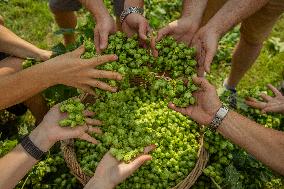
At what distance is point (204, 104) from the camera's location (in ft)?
9.78

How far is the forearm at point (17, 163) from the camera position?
9.16 ft

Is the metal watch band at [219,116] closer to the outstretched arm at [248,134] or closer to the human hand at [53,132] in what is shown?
the outstretched arm at [248,134]

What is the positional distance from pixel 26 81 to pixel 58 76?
25 centimetres

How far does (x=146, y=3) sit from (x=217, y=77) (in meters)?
1.58

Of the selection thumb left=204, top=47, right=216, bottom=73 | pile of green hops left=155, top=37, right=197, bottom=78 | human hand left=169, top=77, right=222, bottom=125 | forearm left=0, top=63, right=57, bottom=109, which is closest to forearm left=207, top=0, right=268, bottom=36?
thumb left=204, top=47, right=216, bottom=73

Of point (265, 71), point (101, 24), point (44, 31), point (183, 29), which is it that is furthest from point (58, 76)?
point (265, 71)

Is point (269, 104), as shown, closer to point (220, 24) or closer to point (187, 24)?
point (220, 24)

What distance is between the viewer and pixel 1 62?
3.67m

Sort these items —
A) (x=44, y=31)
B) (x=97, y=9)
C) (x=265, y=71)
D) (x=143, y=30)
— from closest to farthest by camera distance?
(x=143, y=30) < (x=97, y=9) < (x=265, y=71) < (x=44, y=31)

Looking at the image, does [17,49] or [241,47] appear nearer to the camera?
[17,49]

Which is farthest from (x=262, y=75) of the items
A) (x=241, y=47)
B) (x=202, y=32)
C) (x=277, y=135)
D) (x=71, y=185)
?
(x=71, y=185)

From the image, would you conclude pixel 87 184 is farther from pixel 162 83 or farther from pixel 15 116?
pixel 15 116

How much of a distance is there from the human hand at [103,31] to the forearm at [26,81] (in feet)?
1.51

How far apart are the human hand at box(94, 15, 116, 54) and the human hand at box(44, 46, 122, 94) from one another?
0.81ft
